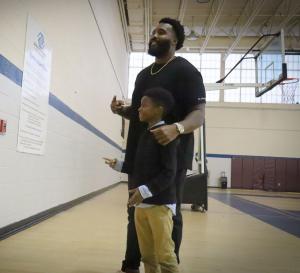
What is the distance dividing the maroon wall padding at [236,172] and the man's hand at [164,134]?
44.3 feet

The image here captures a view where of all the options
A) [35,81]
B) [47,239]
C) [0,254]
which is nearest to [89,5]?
[35,81]

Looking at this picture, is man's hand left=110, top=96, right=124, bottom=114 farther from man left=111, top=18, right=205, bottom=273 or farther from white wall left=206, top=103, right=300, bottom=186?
white wall left=206, top=103, right=300, bottom=186

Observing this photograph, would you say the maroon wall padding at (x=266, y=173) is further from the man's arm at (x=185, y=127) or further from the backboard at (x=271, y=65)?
the man's arm at (x=185, y=127)

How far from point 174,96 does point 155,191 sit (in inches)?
21.7

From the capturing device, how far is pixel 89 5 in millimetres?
5574

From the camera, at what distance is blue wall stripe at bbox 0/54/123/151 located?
8.95 feet

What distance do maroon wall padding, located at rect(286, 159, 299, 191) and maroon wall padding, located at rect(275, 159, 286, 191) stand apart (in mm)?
125

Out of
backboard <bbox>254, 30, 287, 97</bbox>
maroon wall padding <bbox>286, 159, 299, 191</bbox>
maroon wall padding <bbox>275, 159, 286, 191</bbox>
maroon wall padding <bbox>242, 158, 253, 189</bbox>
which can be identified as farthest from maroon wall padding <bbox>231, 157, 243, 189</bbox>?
backboard <bbox>254, 30, 287, 97</bbox>

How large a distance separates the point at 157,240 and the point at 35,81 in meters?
2.44

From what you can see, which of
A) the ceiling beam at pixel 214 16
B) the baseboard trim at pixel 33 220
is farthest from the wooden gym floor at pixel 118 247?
the ceiling beam at pixel 214 16

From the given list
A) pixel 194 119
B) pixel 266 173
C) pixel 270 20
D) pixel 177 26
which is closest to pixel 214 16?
pixel 270 20

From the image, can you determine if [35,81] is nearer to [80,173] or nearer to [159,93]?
[159,93]

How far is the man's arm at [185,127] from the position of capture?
149cm

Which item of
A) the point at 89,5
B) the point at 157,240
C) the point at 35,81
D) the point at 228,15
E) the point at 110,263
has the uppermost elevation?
the point at 228,15
